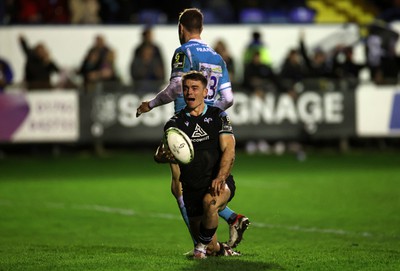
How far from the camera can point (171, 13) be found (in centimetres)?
2728

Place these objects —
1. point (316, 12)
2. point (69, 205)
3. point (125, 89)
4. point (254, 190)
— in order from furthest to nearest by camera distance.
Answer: point (316, 12)
point (125, 89)
point (254, 190)
point (69, 205)

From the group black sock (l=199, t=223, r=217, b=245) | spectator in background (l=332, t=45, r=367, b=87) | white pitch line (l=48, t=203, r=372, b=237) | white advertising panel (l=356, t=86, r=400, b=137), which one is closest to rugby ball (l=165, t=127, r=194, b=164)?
black sock (l=199, t=223, r=217, b=245)

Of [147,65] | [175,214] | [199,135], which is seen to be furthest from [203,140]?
[147,65]

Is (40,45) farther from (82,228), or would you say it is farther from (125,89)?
(82,228)

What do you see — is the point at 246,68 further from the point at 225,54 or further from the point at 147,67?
A: the point at 147,67

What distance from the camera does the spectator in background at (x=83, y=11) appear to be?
2558 centimetres

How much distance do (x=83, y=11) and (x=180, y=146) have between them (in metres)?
17.6

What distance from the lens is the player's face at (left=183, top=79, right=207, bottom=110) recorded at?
29.1 ft

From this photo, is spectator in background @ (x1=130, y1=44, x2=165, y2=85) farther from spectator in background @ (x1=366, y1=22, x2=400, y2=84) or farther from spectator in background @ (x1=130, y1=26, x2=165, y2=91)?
spectator in background @ (x1=366, y1=22, x2=400, y2=84)

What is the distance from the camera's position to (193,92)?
8.88 metres

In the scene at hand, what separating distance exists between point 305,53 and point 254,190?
8594 mm

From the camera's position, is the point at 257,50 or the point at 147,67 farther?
the point at 257,50

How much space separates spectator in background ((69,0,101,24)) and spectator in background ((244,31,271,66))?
3981 mm

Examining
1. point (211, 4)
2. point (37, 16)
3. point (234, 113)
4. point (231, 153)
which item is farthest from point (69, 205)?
point (211, 4)
